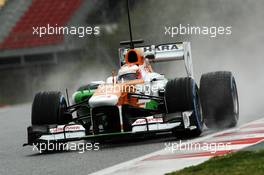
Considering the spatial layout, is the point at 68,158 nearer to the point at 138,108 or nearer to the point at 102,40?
the point at 138,108

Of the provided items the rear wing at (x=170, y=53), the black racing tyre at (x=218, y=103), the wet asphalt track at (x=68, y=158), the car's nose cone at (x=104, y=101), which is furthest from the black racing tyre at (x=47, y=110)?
the rear wing at (x=170, y=53)

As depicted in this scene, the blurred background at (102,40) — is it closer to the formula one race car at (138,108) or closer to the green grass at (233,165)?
the formula one race car at (138,108)

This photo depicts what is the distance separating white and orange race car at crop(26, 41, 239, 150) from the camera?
43.4 ft

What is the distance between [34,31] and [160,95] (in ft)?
86.1

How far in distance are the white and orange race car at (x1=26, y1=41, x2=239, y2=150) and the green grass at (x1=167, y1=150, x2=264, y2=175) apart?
10.5 feet

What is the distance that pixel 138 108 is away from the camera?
13.8 meters

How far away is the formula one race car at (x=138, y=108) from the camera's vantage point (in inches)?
521

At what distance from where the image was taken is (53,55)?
37938mm

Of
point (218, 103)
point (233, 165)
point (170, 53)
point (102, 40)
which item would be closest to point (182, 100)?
point (218, 103)

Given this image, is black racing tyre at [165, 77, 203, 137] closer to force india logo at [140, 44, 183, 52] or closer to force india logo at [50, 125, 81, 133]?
force india logo at [50, 125, 81, 133]

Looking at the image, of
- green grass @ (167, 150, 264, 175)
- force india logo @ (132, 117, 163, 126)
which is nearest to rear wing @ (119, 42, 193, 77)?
force india logo @ (132, 117, 163, 126)

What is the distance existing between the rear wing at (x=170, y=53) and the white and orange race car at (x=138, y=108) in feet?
2.77

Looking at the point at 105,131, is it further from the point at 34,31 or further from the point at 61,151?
the point at 34,31

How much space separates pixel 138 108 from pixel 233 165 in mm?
4644
